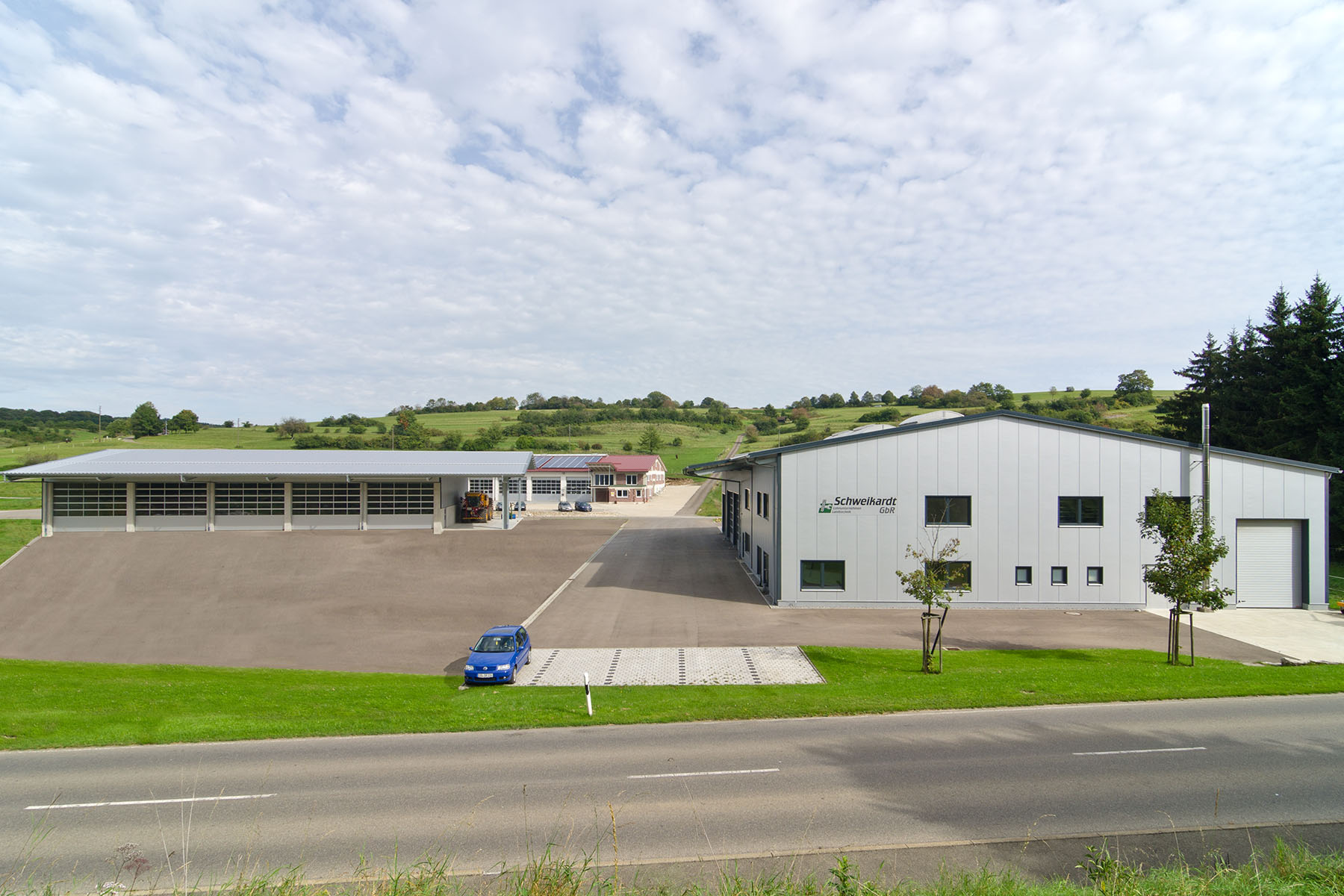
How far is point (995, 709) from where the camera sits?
14609 mm

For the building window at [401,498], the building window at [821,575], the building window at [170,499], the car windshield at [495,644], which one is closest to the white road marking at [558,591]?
the car windshield at [495,644]

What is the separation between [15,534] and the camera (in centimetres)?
4253

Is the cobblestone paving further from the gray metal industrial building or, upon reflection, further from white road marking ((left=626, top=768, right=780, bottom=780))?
the gray metal industrial building

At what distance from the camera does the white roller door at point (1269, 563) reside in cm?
2881

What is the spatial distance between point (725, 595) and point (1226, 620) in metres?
19.9

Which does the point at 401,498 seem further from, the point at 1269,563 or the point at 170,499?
the point at 1269,563

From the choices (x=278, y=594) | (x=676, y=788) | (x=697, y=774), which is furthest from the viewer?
(x=278, y=594)

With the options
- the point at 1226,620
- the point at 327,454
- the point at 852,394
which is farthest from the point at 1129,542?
the point at 852,394

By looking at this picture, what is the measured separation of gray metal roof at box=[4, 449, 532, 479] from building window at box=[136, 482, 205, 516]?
1265mm

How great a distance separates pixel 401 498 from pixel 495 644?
3086 cm

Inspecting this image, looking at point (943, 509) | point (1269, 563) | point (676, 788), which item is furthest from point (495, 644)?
point (1269, 563)

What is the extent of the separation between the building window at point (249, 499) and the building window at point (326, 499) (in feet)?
3.12

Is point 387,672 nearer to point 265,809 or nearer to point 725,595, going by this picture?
point 265,809

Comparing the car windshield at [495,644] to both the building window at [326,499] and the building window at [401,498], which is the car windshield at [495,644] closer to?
the building window at [401,498]
